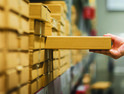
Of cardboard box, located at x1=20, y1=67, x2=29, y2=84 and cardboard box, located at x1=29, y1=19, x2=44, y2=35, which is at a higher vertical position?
cardboard box, located at x1=29, y1=19, x2=44, y2=35

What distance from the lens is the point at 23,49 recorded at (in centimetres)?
102

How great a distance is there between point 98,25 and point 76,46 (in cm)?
818

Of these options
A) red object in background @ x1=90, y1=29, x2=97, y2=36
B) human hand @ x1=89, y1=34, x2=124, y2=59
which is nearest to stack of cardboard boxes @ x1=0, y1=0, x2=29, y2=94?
human hand @ x1=89, y1=34, x2=124, y2=59

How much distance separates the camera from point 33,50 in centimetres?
123

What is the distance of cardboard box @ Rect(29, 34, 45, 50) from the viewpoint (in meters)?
1.20

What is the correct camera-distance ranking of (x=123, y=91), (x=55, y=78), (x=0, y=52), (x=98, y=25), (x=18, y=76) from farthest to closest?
(x=98, y=25)
(x=123, y=91)
(x=55, y=78)
(x=18, y=76)
(x=0, y=52)

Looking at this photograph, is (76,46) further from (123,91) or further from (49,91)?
(123,91)

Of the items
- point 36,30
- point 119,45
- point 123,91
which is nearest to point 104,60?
point 123,91

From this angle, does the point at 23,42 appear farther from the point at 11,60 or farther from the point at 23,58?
the point at 11,60

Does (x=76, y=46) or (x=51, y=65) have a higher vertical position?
(x=76, y=46)

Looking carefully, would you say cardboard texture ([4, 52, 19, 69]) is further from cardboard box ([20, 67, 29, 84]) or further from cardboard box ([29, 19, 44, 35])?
cardboard box ([29, 19, 44, 35])

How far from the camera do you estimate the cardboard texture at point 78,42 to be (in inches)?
55.1

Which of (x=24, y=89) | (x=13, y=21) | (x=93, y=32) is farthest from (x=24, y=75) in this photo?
(x=93, y=32)

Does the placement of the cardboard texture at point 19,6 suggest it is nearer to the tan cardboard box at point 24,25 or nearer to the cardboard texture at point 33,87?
the tan cardboard box at point 24,25
